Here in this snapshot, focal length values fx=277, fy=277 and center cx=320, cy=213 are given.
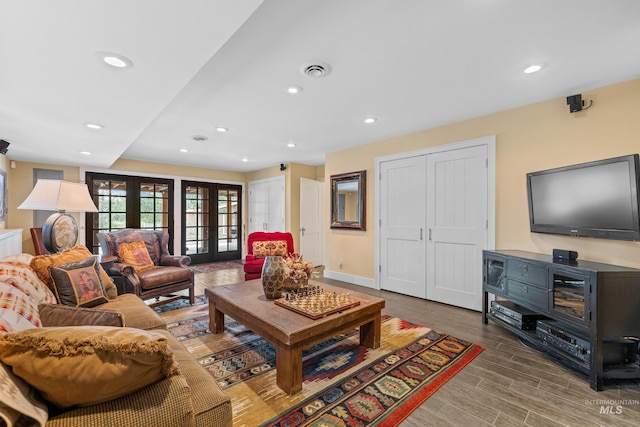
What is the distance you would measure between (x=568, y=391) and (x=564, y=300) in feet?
2.02

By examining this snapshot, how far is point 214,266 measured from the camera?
612 centimetres

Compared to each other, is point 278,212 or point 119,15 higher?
point 119,15

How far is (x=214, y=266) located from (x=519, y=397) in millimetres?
5669

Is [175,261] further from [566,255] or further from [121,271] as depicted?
[566,255]

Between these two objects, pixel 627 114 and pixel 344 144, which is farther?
pixel 344 144

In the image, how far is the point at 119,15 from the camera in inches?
50.9

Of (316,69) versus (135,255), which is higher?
(316,69)

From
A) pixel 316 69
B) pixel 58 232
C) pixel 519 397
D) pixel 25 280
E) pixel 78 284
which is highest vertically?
pixel 316 69

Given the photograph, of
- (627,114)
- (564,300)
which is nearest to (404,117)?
(627,114)

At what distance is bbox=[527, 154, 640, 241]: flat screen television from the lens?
6.64ft

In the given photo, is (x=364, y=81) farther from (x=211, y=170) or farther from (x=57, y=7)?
(x=211, y=170)

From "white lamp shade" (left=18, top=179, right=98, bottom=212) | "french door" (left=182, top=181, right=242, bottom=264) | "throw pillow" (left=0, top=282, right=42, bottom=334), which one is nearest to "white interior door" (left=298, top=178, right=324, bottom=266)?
"french door" (left=182, top=181, right=242, bottom=264)

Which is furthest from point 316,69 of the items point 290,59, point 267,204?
point 267,204

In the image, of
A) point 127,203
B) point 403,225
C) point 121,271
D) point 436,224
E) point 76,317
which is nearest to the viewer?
point 76,317
